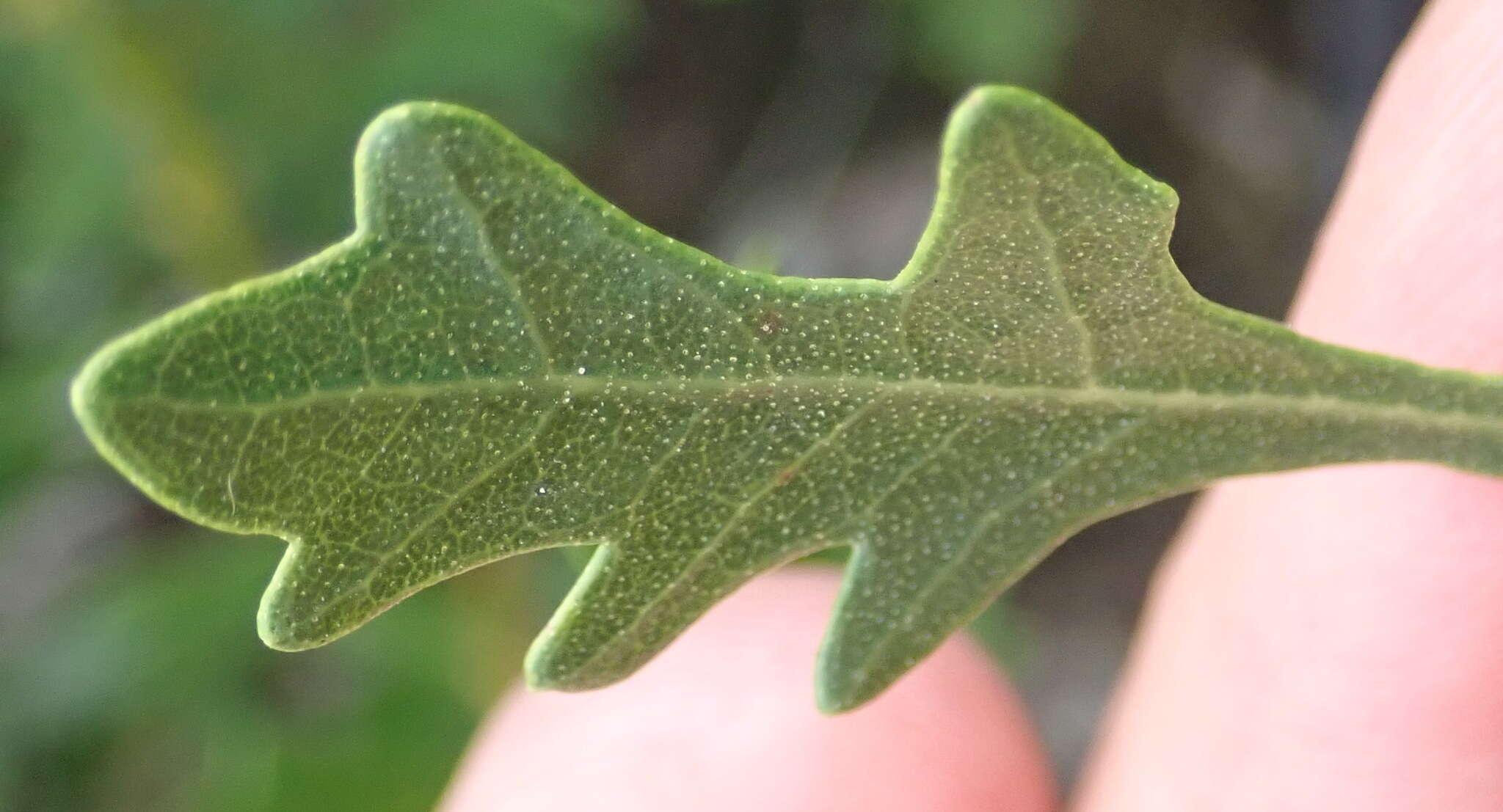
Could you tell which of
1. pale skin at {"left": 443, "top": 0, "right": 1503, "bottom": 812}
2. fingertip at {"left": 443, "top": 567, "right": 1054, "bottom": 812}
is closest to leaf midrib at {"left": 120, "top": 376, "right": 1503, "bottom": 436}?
pale skin at {"left": 443, "top": 0, "right": 1503, "bottom": 812}

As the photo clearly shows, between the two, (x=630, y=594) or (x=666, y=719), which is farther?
(x=666, y=719)

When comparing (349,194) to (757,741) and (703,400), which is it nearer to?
(757,741)

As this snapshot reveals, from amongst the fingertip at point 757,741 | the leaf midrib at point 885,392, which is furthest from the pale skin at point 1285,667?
the leaf midrib at point 885,392

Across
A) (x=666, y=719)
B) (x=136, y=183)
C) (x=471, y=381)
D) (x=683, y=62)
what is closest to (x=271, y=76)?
(x=136, y=183)

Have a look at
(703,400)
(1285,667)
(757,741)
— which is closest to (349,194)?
(757,741)

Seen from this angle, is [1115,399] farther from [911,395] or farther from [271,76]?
[271,76]
